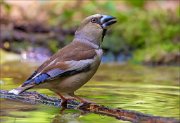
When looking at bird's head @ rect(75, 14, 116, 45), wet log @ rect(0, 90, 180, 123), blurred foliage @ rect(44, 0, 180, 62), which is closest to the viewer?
wet log @ rect(0, 90, 180, 123)

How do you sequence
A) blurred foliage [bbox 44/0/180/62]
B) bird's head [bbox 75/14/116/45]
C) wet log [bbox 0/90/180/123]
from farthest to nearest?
blurred foliage [bbox 44/0/180/62] → bird's head [bbox 75/14/116/45] → wet log [bbox 0/90/180/123]

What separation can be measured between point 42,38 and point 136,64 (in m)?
2.02

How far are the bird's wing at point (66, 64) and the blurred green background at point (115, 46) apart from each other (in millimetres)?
638

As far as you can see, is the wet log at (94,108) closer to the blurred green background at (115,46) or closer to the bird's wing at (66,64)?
the blurred green background at (115,46)

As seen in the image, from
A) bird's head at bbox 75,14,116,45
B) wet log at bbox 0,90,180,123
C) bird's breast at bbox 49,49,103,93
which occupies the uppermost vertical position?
bird's head at bbox 75,14,116,45

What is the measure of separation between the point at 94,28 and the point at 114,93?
4.31 feet

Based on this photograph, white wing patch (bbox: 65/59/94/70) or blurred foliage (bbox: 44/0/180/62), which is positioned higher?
blurred foliage (bbox: 44/0/180/62)

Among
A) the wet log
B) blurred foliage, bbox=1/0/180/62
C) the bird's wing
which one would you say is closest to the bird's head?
the bird's wing

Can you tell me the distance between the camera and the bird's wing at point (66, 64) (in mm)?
4645

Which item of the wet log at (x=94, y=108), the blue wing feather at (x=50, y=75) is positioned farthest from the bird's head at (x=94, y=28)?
the wet log at (x=94, y=108)

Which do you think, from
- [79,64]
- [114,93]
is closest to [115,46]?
[114,93]

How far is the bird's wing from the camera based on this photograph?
464cm

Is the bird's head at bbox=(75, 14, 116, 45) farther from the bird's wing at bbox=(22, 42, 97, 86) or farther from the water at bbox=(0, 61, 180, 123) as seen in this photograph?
the water at bbox=(0, 61, 180, 123)

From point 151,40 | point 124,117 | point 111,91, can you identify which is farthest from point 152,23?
point 124,117
